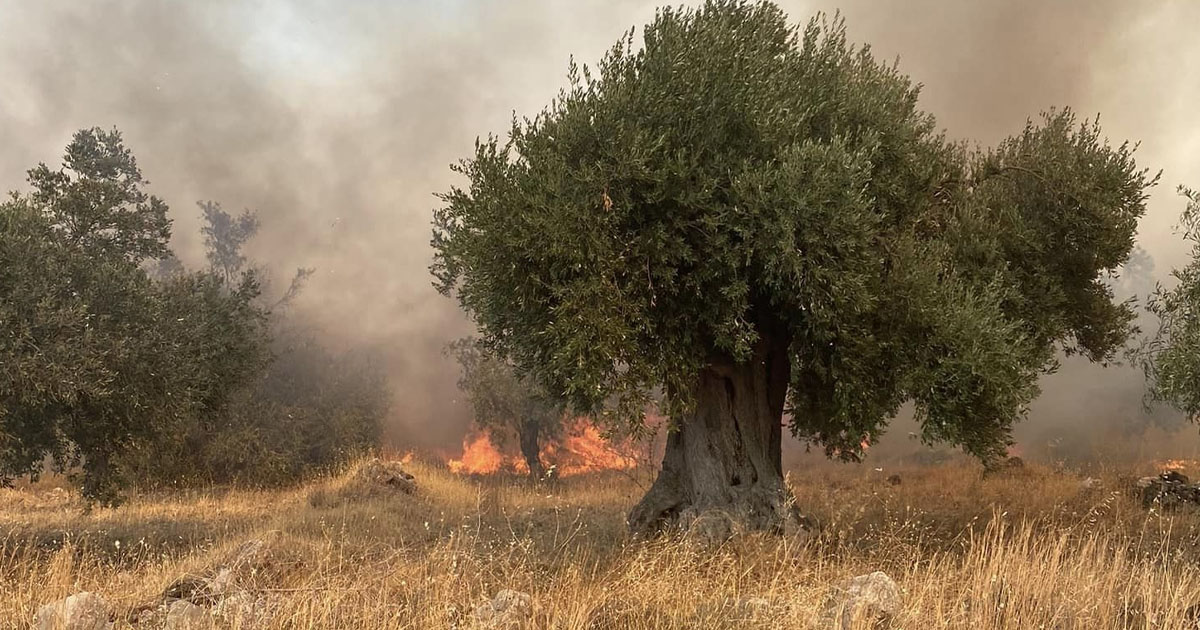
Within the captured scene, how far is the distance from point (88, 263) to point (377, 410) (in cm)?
2960

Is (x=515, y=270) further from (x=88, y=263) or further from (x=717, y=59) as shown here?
(x=88, y=263)

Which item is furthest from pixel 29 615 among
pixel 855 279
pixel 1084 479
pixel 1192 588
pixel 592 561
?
pixel 1084 479

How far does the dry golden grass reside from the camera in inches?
327

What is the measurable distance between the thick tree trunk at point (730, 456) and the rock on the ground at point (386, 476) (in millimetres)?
16346

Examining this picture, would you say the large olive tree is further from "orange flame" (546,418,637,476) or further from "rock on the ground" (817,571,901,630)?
"orange flame" (546,418,637,476)

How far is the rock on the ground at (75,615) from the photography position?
7.92 meters

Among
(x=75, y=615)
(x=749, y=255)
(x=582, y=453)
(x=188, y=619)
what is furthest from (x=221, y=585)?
(x=582, y=453)

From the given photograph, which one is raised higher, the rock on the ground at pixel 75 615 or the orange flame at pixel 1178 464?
the orange flame at pixel 1178 464

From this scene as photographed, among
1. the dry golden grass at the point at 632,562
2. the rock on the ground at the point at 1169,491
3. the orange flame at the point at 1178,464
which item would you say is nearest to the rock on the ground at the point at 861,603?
the dry golden grass at the point at 632,562

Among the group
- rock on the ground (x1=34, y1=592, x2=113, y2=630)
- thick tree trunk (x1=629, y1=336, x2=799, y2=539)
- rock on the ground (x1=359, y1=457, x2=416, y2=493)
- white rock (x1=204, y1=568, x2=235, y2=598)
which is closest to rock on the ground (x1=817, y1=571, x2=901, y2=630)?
thick tree trunk (x1=629, y1=336, x2=799, y2=539)

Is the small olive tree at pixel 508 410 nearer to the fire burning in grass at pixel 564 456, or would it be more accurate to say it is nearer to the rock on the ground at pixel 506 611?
the fire burning in grass at pixel 564 456

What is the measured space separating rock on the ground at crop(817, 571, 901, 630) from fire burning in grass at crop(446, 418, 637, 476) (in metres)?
30.8

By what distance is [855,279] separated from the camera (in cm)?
1307

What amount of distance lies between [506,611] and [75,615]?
4.86m
